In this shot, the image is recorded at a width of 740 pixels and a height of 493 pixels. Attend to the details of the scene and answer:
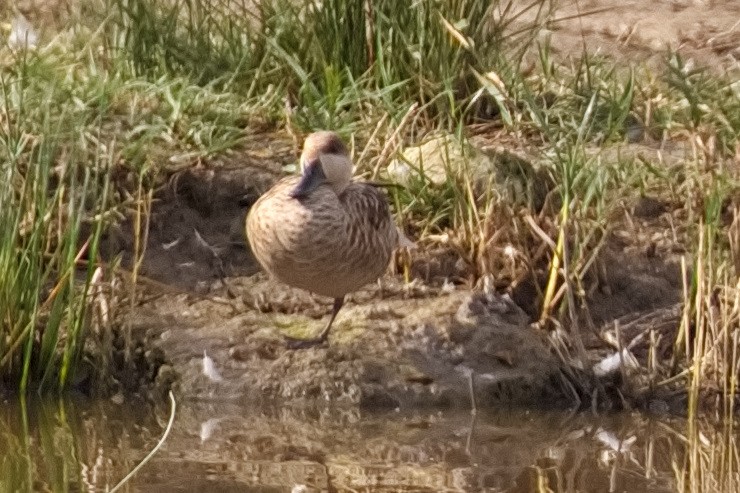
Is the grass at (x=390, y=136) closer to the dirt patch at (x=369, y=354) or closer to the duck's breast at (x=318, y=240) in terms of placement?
the dirt patch at (x=369, y=354)

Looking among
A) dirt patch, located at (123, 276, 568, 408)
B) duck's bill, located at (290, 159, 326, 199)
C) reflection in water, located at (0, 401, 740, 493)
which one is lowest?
reflection in water, located at (0, 401, 740, 493)

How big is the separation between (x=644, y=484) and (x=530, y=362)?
34.1 inches

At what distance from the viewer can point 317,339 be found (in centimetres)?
546

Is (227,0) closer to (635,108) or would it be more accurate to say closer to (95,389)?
(635,108)

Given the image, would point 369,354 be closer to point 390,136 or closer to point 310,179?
point 310,179

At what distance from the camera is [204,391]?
17.4 ft

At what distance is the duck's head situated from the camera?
5.31 metres


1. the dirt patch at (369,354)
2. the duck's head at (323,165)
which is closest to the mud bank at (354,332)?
the dirt patch at (369,354)

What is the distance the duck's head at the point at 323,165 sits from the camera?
5.31 meters

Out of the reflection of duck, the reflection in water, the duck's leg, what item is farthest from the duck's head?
the reflection in water

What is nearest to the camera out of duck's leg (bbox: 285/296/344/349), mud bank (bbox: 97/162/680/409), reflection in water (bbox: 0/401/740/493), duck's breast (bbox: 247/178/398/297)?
reflection in water (bbox: 0/401/740/493)

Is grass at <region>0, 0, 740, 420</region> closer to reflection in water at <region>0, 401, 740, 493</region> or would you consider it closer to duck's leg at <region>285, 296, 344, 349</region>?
reflection in water at <region>0, 401, 740, 493</region>

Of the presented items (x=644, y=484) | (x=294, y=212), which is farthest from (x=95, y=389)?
(x=644, y=484)

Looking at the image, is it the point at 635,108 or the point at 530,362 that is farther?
the point at 635,108
